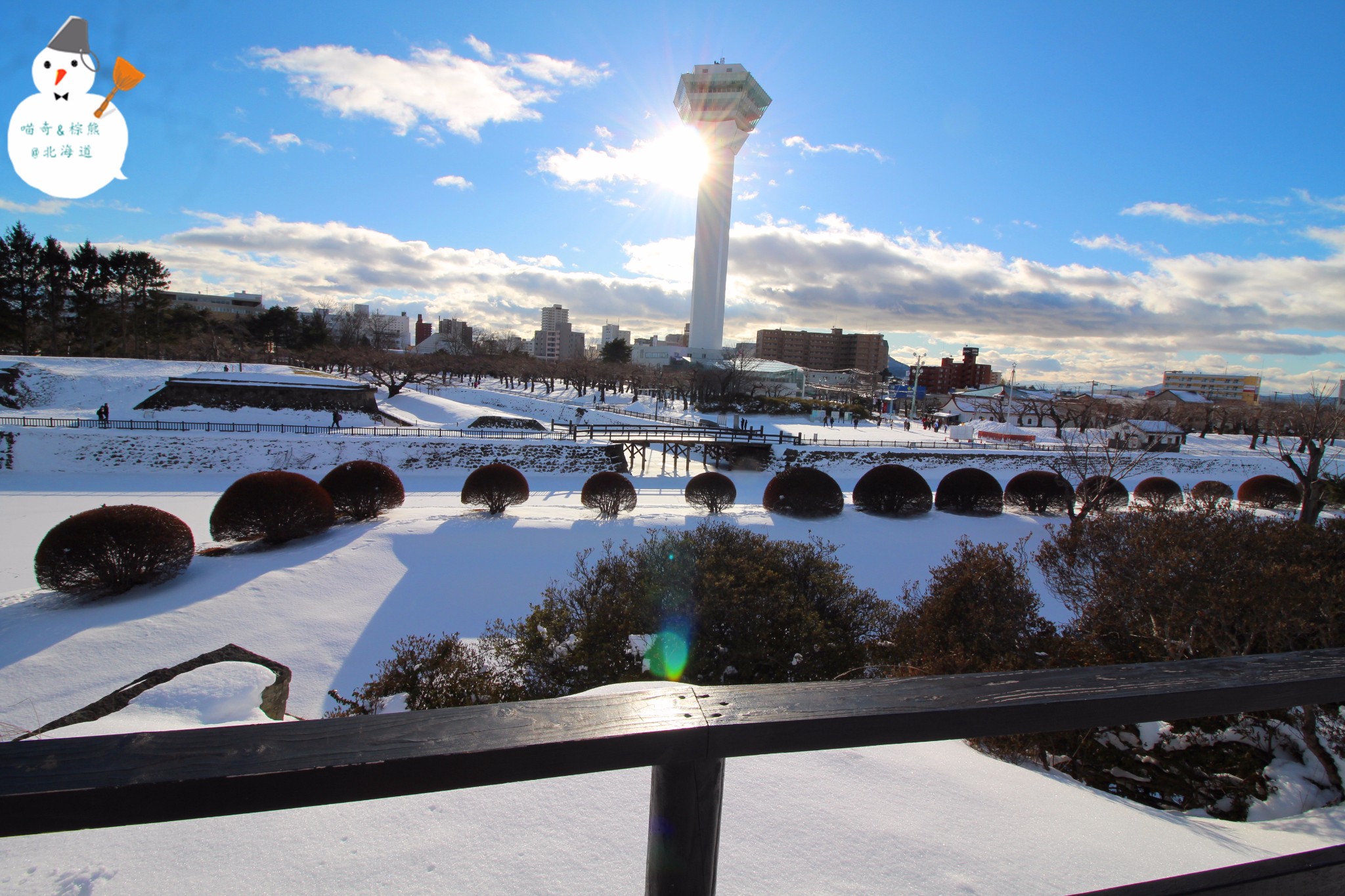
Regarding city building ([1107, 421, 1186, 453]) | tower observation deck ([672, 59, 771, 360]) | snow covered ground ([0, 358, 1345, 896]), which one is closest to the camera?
snow covered ground ([0, 358, 1345, 896])

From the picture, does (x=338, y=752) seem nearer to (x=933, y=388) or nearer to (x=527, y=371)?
(x=527, y=371)

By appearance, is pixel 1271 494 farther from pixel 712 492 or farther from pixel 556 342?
pixel 556 342

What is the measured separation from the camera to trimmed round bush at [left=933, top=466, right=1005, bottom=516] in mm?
22719

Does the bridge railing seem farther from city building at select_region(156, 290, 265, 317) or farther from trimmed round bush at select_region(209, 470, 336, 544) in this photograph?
city building at select_region(156, 290, 265, 317)

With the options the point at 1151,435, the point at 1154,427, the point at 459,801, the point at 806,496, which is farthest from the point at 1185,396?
the point at 459,801

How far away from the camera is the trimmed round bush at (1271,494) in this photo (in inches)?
1123

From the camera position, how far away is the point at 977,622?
9.96 m

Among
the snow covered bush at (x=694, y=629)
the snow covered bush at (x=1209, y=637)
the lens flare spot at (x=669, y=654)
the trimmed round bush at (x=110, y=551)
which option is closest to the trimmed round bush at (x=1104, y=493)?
the snow covered bush at (x=1209, y=637)

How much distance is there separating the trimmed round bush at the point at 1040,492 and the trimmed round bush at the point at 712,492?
10701 mm

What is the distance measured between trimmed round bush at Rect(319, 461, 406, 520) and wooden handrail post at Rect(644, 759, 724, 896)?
19760 millimetres

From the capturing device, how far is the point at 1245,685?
5.30 ft

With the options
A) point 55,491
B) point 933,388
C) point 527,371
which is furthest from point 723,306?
point 55,491

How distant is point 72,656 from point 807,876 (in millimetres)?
12954

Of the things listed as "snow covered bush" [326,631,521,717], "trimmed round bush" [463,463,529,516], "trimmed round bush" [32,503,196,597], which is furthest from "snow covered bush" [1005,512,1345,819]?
"trimmed round bush" [463,463,529,516]
